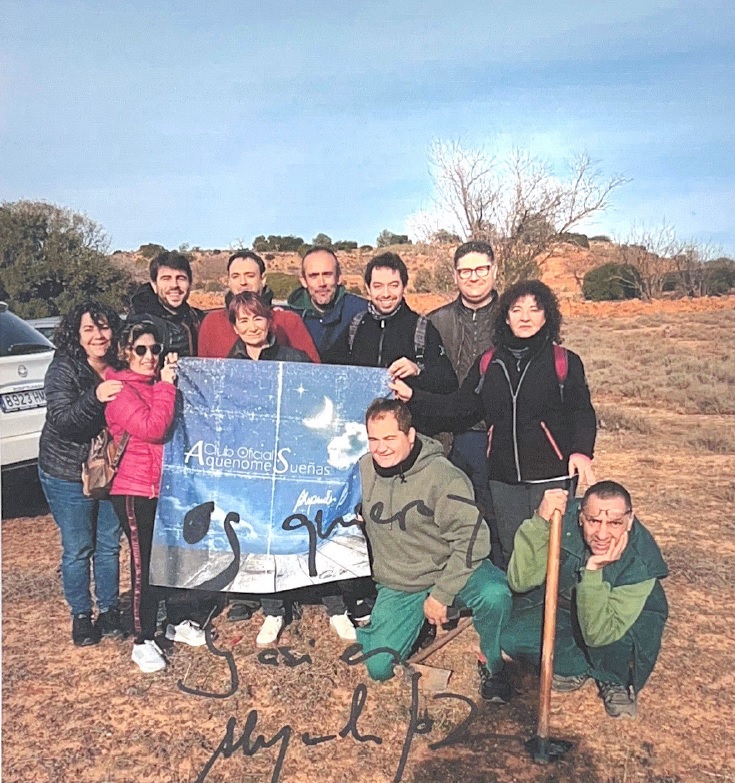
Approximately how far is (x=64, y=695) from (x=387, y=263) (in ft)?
9.57

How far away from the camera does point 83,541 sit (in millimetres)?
4383

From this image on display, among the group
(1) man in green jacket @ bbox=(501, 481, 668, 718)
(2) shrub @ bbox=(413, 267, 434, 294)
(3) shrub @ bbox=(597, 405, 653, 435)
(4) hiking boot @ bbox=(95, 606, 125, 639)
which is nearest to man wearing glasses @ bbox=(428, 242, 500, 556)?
(1) man in green jacket @ bbox=(501, 481, 668, 718)

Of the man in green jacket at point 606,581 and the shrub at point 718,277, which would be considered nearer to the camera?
the man in green jacket at point 606,581

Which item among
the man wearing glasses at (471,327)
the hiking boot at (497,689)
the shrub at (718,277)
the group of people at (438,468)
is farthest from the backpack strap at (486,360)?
the shrub at (718,277)

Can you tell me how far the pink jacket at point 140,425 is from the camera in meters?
3.92

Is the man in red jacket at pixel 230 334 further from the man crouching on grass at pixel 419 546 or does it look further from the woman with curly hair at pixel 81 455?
the man crouching on grass at pixel 419 546

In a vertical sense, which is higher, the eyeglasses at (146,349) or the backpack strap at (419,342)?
the backpack strap at (419,342)

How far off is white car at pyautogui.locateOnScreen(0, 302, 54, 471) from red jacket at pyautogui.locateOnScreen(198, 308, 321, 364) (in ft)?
8.07

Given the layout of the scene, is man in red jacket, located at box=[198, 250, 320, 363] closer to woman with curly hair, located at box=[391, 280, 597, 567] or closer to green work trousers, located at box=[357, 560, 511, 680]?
woman with curly hair, located at box=[391, 280, 597, 567]

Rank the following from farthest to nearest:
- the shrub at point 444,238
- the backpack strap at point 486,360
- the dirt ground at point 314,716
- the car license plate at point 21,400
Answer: the shrub at point 444,238 → the car license plate at point 21,400 → the backpack strap at point 486,360 → the dirt ground at point 314,716

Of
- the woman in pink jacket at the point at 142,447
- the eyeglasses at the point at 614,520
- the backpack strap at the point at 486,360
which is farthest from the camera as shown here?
the backpack strap at the point at 486,360

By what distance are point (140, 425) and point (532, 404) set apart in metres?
2.02

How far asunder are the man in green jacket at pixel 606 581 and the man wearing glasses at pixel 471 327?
71 cm

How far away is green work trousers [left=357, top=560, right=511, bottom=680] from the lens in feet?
12.8
